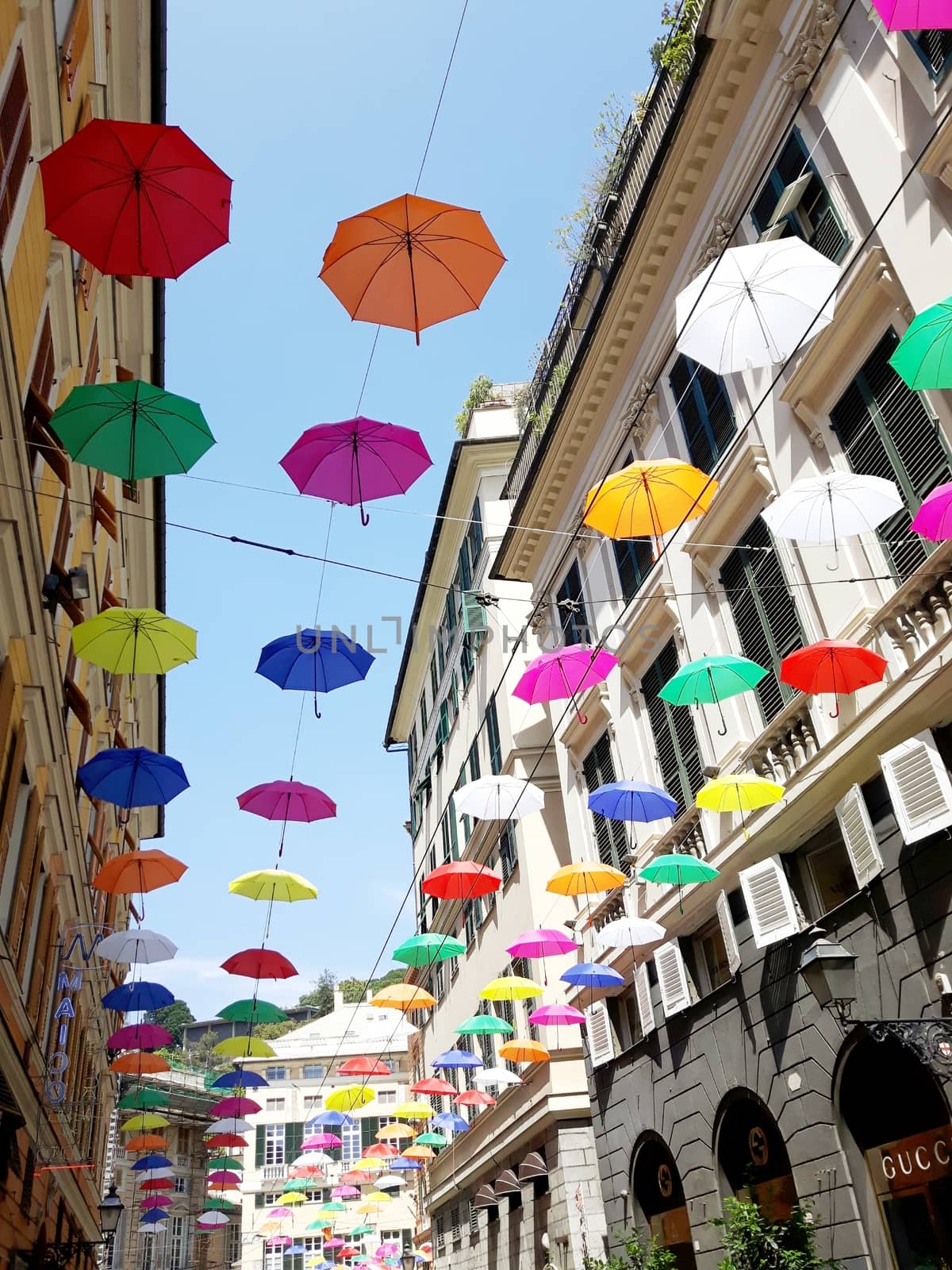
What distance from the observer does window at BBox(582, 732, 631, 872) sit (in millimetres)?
17156

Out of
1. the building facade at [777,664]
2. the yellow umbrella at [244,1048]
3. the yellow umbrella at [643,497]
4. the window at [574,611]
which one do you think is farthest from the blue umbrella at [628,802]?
the yellow umbrella at [244,1048]

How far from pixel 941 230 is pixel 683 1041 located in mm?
10762

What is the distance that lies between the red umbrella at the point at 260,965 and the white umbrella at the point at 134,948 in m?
1.06

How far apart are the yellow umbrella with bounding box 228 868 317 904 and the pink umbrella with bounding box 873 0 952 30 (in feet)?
41.4

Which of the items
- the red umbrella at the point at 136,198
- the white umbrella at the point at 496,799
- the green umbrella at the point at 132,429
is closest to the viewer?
the red umbrella at the point at 136,198

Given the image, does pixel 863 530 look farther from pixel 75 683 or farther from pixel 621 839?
pixel 75 683

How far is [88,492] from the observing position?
15281mm

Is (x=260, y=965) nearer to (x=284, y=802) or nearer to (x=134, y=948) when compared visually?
(x=134, y=948)

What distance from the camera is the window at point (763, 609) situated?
1251 cm

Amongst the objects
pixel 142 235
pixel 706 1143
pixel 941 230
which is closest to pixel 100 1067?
pixel 706 1143

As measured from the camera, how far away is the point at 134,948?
1681cm

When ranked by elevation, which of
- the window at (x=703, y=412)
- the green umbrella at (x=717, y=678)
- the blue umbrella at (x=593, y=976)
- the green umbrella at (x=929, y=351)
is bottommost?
the blue umbrella at (x=593, y=976)

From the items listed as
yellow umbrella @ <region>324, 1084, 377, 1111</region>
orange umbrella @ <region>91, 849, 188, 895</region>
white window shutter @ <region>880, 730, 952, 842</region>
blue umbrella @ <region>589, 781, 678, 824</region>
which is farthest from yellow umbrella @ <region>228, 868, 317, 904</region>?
yellow umbrella @ <region>324, 1084, 377, 1111</region>

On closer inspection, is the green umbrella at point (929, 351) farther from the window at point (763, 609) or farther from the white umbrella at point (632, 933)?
the white umbrella at point (632, 933)
